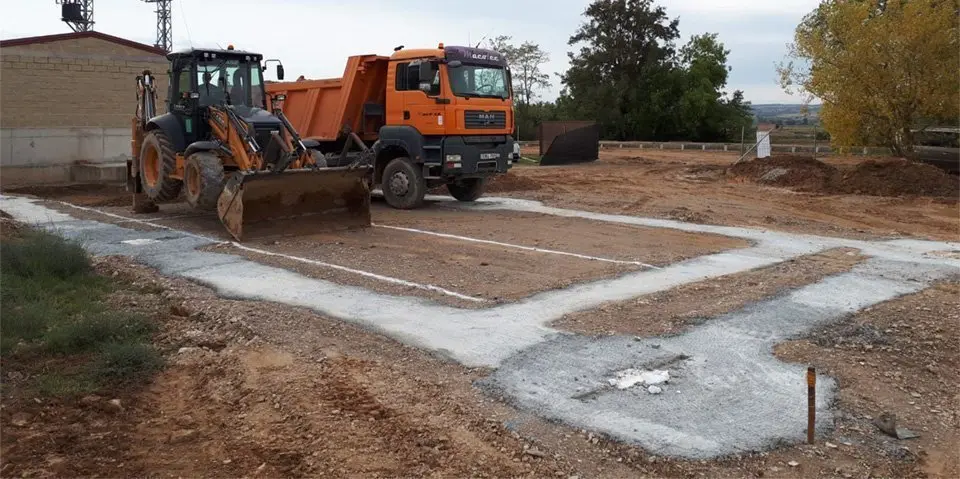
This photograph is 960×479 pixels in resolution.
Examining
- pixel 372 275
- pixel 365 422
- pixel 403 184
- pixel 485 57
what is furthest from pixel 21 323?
pixel 485 57

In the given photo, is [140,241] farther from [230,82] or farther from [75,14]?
[75,14]

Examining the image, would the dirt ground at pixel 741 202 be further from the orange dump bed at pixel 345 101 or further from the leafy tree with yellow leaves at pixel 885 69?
the orange dump bed at pixel 345 101

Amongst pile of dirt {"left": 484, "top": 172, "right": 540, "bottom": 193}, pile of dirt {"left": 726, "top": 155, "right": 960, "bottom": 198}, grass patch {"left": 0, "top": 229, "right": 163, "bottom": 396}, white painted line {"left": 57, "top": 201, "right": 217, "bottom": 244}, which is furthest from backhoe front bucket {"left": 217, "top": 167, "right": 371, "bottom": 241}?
pile of dirt {"left": 726, "top": 155, "right": 960, "bottom": 198}

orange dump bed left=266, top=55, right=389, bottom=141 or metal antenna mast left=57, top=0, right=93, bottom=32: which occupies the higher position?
metal antenna mast left=57, top=0, right=93, bottom=32

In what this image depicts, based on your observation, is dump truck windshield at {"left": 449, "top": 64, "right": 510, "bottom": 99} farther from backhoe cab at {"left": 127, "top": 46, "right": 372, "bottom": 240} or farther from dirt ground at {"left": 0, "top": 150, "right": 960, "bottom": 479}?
dirt ground at {"left": 0, "top": 150, "right": 960, "bottom": 479}

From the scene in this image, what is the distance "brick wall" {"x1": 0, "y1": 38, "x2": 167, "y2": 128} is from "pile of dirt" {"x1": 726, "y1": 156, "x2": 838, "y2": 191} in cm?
1654

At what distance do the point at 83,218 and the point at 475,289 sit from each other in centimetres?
930

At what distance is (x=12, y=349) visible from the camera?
6.43 m

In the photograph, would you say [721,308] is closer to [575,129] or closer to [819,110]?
[819,110]

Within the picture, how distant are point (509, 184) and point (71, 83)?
39.1ft

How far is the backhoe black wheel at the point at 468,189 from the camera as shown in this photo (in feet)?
58.0

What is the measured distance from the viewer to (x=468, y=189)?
17.8 m

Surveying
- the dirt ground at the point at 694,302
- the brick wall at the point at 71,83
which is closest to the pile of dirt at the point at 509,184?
the brick wall at the point at 71,83

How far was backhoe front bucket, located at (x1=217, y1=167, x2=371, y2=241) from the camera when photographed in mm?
11953
